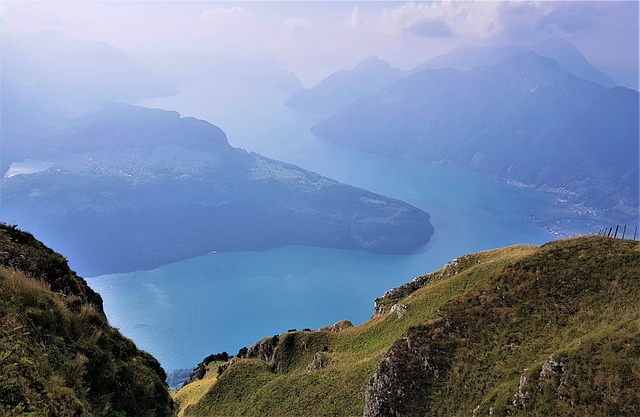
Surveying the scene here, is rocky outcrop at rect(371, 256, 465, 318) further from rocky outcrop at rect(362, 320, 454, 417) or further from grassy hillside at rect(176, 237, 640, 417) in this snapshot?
rocky outcrop at rect(362, 320, 454, 417)

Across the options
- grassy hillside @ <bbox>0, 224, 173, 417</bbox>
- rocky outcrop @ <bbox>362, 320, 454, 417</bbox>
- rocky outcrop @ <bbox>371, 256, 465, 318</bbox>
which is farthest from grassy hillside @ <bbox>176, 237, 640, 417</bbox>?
grassy hillside @ <bbox>0, 224, 173, 417</bbox>

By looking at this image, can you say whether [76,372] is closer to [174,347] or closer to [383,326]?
[383,326]

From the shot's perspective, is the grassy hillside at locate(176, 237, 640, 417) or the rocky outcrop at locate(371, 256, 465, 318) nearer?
the grassy hillside at locate(176, 237, 640, 417)

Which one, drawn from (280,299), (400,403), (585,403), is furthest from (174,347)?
(585,403)

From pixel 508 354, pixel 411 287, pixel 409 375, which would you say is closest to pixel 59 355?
pixel 409 375

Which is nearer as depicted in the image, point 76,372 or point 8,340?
point 8,340

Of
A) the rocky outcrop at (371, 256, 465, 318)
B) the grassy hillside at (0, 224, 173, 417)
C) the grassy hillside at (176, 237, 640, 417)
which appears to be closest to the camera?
the grassy hillside at (0, 224, 173, 417)
